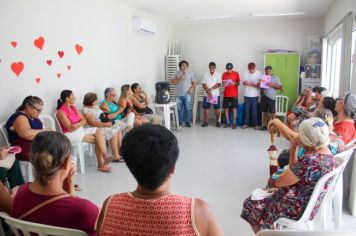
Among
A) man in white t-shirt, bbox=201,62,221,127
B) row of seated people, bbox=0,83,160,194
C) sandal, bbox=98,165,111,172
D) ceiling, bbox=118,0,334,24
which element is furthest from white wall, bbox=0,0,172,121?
man in white t-shirt, bbox=201,62,221,127

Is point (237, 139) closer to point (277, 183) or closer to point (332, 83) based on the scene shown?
point (332, 83)

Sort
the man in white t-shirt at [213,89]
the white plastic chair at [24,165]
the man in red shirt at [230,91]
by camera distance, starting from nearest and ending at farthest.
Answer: the white plastic chair at [24,165]
the man in red shirt at [230,91]
the man in white t-shirt at [213,89]

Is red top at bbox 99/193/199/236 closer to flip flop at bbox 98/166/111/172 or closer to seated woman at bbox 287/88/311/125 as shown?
flip flop at bbox 98/166/111/172

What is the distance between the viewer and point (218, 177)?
14.1 ft

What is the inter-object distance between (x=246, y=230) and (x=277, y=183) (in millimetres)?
922

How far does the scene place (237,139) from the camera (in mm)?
6531

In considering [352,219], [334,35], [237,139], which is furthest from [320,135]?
[334,35]

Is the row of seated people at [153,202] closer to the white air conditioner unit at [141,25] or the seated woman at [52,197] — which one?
the seated woman at [52,197]

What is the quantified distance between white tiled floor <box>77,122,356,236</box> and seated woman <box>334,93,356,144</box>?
2.46ft

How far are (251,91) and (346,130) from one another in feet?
15.7

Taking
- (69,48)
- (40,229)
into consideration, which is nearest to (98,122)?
(69,48)

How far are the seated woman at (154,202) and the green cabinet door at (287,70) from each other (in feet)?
23.9

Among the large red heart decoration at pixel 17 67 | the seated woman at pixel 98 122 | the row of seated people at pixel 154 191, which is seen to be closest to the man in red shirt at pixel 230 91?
the seated woman at pixel 98 122

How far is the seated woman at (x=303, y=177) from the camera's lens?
82.4 inches
